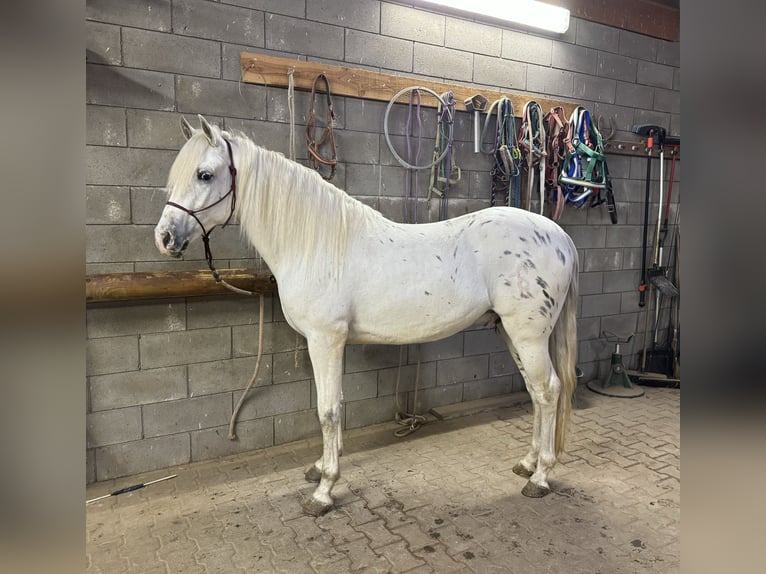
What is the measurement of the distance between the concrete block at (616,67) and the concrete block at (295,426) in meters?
3.19

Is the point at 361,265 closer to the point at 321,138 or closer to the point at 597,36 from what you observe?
the point at 321,138

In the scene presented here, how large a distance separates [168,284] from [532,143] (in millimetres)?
2335

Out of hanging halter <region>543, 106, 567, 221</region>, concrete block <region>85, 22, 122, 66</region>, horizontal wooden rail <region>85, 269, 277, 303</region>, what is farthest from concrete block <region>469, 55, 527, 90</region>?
concrete block <region>85, 22, 122, 66</region>

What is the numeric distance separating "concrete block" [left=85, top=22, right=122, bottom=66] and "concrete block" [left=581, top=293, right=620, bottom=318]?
329 cm

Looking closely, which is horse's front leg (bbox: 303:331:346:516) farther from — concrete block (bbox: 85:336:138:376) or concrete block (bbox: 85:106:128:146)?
concrete block (bbox: 85:106:128:146)

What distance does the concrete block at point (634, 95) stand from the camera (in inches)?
142

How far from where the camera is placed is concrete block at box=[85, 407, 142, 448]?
2168 millimetres

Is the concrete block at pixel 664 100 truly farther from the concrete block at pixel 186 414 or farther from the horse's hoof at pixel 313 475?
the concrete block at pixel 186 414

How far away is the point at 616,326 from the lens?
12.4 feet

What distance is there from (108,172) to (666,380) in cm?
387

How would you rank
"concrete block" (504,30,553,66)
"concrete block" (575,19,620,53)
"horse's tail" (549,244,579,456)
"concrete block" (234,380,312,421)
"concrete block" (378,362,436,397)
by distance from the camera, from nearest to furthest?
"horse's tail" (549,244,579,456)
"concrete block" (234,380,312,421)
"concrete block" (378,362,436,397)
"concrete block" (504,30,553,66)
"concrete block" (575,19,620,53)

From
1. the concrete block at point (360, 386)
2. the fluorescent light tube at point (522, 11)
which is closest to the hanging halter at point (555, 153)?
the fluorescent light tube at point (522, 11)

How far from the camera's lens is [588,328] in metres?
3.63
